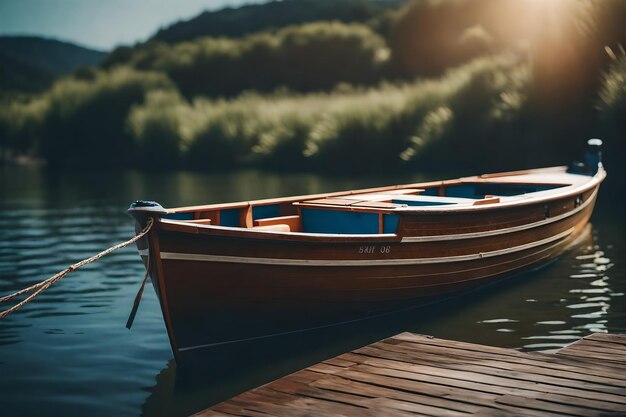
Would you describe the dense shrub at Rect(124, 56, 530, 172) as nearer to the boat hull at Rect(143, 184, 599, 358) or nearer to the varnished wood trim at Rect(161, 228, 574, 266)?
the varnished wood trim at Rect(161, 228, 574, 266)

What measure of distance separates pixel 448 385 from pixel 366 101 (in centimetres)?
2524

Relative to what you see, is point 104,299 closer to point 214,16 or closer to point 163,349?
point 163,349

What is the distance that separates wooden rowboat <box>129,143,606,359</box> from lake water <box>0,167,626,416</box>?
321 mm

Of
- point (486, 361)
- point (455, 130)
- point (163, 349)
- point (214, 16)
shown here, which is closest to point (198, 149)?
point (455, 130)

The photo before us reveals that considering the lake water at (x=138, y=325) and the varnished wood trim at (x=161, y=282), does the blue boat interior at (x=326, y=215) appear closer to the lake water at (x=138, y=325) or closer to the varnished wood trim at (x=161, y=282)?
the lake water at (x=138, y=325)

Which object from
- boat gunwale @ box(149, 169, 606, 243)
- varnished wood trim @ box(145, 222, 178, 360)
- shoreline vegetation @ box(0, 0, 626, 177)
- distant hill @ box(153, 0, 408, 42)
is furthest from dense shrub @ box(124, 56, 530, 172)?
distant hill @ box(153, 0, 408, 42)

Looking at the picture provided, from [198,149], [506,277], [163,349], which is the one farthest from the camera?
[198,149]

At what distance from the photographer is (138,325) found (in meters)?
9.45

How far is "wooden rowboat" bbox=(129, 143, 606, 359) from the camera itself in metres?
7.60

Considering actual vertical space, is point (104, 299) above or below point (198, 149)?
below

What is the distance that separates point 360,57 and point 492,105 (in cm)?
3241

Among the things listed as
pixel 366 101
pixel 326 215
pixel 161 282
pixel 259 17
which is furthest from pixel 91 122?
pixel 259 17

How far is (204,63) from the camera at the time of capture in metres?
57.9

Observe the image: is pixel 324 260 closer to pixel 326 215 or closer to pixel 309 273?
pixel 309 273
